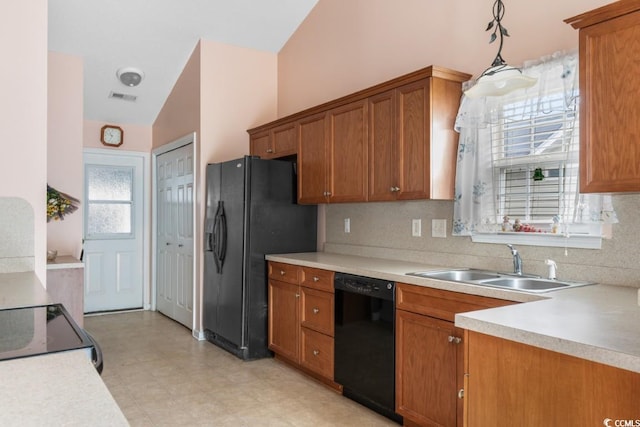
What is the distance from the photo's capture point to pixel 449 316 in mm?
2324

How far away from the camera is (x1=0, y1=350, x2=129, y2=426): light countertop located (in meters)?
0.75

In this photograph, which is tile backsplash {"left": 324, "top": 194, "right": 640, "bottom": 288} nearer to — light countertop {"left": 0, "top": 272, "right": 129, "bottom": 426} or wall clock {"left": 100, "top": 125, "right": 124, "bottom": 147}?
light countertop {"left": 0, "top": 272, "right": 129, "bottom": 426}

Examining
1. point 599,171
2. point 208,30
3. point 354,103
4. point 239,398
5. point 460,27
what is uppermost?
point 208,30

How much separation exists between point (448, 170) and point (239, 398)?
1.97m

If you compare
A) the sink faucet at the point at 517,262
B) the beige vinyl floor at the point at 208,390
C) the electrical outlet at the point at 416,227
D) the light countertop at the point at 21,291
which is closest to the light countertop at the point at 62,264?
the beige vinyl floor at the point at 208,390

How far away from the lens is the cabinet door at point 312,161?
3.64m

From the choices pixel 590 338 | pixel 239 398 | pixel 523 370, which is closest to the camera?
pixel 590 338

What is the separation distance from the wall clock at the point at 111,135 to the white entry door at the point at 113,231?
141mm

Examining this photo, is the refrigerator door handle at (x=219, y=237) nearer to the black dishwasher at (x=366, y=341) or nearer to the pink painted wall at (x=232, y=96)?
the pink painted wall at (x=232, y=96)

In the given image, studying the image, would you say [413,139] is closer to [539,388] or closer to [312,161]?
[312,161]

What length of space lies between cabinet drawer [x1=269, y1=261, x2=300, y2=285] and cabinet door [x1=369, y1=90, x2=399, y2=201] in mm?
846

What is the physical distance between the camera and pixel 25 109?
2564 mm

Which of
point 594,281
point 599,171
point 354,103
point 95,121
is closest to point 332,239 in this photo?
point 354,103

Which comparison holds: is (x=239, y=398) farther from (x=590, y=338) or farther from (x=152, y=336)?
(x=590, y=338)
